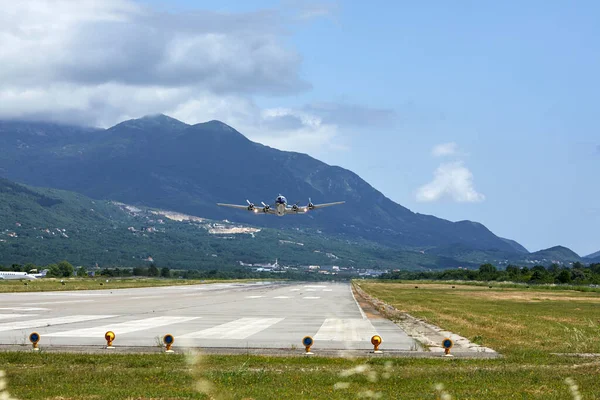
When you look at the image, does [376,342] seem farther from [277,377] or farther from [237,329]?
[237,329]

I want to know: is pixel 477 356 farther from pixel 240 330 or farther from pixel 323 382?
pixel 240 330

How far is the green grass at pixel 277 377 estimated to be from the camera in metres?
18.1

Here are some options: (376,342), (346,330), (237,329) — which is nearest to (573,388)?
(376,342)

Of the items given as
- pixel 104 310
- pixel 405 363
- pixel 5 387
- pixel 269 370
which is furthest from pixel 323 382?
pixel 104 310

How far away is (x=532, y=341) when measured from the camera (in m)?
32.5

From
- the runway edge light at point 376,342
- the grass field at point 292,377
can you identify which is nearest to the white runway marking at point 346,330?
the runway edge light at point 376,342

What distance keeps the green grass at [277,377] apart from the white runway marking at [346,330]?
783 centimetres

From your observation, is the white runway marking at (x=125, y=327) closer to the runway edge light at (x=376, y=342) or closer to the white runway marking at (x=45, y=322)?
the white runway marking at (x=45, y=322)

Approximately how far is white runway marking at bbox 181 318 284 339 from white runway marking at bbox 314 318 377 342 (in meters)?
3.16

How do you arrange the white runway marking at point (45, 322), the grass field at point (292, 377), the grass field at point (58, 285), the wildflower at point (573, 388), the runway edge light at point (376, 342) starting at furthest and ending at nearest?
the grass field at point (58, 285) < the white runway marking at point (45, 322) < the runway edge light at point (376, 342) < the grass field at point (292, 377) < the wildflower at point (573, 388)

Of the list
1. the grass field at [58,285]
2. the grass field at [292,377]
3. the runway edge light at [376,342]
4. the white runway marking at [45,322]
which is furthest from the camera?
the grass field at [58,285]

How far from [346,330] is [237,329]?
5502mm

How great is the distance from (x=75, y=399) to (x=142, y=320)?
25072 mm

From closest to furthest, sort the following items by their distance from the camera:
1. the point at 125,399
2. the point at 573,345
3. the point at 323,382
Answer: the point at 125,399
the point at 323,382
the point at 573,345
